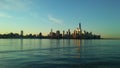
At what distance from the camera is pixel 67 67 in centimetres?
2977

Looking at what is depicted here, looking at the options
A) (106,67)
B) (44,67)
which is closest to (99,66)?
(106,67)

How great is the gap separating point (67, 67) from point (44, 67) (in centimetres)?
314

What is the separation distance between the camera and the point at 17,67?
29.4 metres

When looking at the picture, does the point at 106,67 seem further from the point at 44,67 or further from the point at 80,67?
the point at 44,67

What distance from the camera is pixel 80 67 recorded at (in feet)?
97.7

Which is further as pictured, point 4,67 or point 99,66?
point 99,66

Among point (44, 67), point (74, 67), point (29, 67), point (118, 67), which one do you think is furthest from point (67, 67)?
point (118, 67)

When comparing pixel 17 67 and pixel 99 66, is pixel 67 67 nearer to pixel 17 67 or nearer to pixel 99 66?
pixel 99 66

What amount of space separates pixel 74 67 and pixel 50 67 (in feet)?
10.8

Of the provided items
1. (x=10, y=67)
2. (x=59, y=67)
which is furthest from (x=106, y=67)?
(x=10, y=67)

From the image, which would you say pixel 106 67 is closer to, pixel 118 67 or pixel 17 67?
pixel 118 67

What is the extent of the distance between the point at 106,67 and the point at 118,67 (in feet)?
5.34

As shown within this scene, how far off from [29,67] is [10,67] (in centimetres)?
253

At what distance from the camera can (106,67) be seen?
99.3 ft
